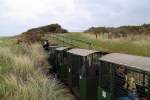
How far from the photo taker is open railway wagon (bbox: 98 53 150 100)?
8656 mm

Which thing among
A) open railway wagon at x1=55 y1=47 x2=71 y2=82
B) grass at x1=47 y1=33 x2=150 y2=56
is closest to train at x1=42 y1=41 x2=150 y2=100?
open railway wagon at x1=55 y1=47 x2=71 y2=82

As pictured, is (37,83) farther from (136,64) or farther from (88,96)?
(136,64)

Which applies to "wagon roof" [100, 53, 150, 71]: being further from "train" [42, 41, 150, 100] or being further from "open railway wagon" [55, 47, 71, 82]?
"open railway wagon" [55, 47, 71, 82]

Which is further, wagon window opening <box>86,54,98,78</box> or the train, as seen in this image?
wagon window opening <box>86,54,98,78</box>

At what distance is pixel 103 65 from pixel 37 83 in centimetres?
302

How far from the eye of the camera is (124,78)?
9.66m

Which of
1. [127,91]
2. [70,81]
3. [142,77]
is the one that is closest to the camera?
[142,77]

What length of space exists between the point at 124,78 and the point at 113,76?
0.81 meters

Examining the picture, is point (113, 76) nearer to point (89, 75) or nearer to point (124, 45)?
point (89, 75)

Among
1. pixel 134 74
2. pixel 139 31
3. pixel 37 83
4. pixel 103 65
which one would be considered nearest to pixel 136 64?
pixel 134 74

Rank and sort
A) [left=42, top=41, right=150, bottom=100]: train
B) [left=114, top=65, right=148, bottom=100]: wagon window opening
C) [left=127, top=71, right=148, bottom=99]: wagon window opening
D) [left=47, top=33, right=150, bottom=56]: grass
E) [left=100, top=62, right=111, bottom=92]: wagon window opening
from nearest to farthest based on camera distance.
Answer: [left=127, top=71, right=148, bottom=99]: wagon window opening
[left=114, top=65, right=148, bottom=100]: wagon window opening
[left=42, top=41, right=150, bottom=100]: train
[left=100, top=62, right=111, bottom=92]: wagon window opening
[left=47, top=33, right=150, bottom=56]: grass

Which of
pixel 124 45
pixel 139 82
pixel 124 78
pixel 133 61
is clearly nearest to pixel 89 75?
pixel 124 78

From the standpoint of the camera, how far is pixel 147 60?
902cm

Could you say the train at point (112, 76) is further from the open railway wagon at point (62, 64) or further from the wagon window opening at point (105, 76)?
the open railway wagon at point (62, 64)
